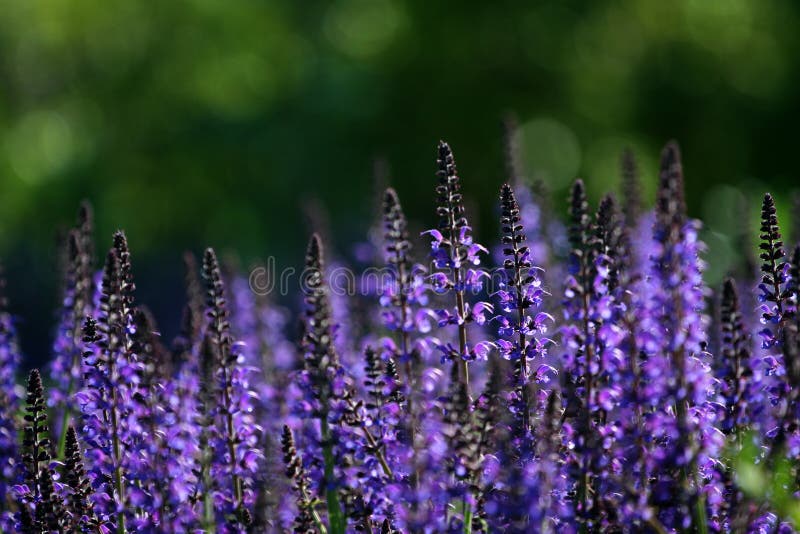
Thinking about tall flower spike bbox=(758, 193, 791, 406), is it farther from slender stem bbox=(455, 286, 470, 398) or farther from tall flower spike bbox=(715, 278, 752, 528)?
slender stem bbox=(455, 286, 470, 398)

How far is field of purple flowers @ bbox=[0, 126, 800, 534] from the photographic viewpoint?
379 cm

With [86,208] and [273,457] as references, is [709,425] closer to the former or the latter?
[273,457]

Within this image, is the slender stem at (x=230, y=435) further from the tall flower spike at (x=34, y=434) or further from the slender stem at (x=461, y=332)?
the slender stem at (x=461, y=332)

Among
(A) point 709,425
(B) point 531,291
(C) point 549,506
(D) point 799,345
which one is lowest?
(C) point 549,506

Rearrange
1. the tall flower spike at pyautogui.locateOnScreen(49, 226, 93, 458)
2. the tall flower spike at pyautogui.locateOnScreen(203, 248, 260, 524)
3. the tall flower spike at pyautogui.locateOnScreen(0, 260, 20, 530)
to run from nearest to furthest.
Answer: the tall flower spike at pyautogui.locateOnScreen(203, 248, 260, 524) → the tall flower spike at pyautogui.locateOnScreen(0, 260, 20, 530) → the tall flower spike at pyautogui.locateOnScreen(49, 226, 93, 458)

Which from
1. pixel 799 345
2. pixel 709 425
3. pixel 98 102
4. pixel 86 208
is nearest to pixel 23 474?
pixel 86 208

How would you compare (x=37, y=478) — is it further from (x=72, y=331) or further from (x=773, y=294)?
(x=773, y=294)

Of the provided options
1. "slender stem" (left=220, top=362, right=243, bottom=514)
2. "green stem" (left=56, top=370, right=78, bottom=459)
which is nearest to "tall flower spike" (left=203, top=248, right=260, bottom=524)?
"slender stem" (left=220, top=362, right=243, bottom=514)

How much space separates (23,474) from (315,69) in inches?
643

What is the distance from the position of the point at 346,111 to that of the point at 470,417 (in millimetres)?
16461

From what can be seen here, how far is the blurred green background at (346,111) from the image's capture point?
61.4 ft

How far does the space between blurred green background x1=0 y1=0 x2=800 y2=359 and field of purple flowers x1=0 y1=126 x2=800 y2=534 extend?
12948 mm

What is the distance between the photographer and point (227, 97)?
20156mm

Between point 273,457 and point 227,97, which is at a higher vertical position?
point 227,97
